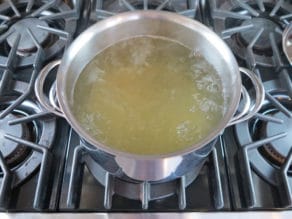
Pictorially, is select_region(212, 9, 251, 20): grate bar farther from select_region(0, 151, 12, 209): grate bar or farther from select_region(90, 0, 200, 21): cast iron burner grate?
select_region(0, 151, 12, 209): grate bar

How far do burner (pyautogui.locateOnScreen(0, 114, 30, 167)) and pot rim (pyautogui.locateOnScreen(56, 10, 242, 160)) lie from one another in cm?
13

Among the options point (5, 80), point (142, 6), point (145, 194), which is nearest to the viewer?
point (145, 194)

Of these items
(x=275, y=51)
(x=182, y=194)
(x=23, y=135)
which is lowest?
(x=182, y=194)

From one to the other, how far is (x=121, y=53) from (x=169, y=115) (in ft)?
0.47

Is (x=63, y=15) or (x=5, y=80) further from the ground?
(x=63, y=15)

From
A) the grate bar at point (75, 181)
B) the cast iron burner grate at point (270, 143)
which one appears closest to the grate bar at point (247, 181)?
the cast iron burner grate at point (270, 143)

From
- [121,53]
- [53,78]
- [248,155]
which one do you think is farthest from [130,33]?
[248,155]

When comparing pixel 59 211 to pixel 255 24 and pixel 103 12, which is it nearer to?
pixel 103 12

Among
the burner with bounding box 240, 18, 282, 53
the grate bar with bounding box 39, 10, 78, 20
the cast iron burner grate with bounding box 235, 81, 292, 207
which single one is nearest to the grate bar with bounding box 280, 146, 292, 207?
the cast iron burner grate with bounding box 235, 81, 292, 207

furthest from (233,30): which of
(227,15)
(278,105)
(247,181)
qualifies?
(247,181)

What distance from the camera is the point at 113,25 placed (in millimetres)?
608

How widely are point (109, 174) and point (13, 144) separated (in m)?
0.16

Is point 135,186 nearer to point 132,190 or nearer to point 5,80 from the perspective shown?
→ point 132,190

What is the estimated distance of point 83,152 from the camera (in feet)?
1.91
